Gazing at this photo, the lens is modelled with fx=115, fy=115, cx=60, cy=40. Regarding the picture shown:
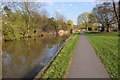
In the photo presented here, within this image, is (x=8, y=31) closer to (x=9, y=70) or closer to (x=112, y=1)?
(x=9, y=70)

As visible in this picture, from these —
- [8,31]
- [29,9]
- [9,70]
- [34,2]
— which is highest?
[34,2]

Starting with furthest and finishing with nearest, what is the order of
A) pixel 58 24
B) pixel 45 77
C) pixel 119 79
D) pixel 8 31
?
pixel 58 24, pixel 8 31, pixel 45 77, pixel 119 79

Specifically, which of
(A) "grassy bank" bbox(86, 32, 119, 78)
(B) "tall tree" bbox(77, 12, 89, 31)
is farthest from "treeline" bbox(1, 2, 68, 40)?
(B) "tall tree" bbox(77, 12, 89, 31)

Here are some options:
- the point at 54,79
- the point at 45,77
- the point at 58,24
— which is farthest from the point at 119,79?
the point at 58,24

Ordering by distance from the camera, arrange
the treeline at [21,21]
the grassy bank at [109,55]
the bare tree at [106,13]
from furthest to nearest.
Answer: the bare tree at [106,13]
the treeline at [21,21]
the grassy bank at [109,55]

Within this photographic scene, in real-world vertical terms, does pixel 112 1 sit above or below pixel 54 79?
above

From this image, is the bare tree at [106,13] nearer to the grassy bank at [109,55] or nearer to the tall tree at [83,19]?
the grassy bank at [109,55]

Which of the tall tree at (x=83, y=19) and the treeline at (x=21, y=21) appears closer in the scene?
the treeline at (x=21, y=21)

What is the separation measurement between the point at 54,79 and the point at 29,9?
27.5 m

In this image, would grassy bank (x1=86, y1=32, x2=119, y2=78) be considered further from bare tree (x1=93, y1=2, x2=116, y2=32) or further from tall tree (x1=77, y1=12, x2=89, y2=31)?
tall tree (x1=77, y1=12, x2=89, y2=31)

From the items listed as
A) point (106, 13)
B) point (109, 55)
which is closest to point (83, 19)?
point (106, 13)

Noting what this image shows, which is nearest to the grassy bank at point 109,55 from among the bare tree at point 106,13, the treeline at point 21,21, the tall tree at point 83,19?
the treeline at point 21,21

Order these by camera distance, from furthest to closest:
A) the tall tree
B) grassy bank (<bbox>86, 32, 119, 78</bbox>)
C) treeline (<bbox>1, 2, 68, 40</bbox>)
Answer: the tall tree, treeline (<bbox>1, 2, 68, 40</bbox>), grassy bank (<bbox>86, 32, 119, 78</bbox>)

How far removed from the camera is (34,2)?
29438 mm
